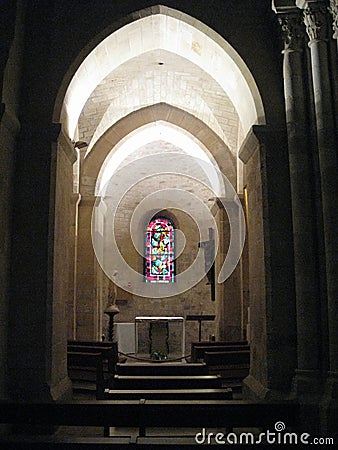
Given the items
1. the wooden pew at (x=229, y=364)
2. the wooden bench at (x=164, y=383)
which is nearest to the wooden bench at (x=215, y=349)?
the wooden pew at (x=229, y=364)

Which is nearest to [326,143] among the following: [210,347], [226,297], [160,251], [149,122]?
[210,347]

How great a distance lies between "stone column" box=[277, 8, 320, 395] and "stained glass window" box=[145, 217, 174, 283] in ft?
39.1

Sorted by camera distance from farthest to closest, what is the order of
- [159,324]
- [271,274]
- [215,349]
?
[159,324] < [215,349] < [271,274]

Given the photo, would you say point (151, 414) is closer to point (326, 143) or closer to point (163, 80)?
point (326, 143)

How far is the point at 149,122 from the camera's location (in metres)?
12.1

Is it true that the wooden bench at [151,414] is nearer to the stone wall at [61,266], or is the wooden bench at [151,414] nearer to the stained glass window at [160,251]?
the stone wall at [61,266]

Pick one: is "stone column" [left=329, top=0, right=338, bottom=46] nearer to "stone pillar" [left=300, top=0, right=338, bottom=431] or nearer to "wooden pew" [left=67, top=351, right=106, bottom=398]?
"stone pillar" [left=300, top=0, right=338, bottom=431]

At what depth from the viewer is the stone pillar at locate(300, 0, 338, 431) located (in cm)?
545

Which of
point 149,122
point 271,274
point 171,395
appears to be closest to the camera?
point 171,395

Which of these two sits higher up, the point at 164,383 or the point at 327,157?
the point at 327,157

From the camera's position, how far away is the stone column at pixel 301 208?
19.0ft

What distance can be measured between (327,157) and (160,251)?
1270 cm

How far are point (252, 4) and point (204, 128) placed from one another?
4.97 meters

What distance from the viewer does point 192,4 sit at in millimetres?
7012
